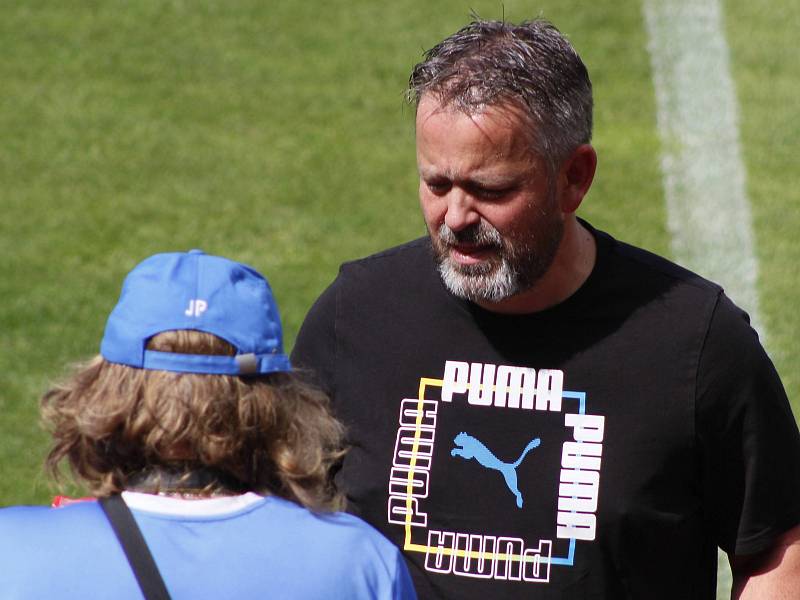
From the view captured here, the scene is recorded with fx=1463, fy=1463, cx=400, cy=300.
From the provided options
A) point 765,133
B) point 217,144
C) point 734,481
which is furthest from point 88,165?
point 734,481

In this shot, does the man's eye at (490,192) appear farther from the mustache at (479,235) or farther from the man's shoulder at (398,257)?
the man's shoulder at (398,257)

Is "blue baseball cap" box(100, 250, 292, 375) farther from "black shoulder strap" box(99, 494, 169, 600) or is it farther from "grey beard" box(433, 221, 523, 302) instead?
"grey beard" box(433, 221, 523, 302)

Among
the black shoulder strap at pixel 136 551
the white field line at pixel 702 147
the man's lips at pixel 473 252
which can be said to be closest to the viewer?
the black shoulder strap at pixel 136 551

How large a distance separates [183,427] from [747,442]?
3.79 feet

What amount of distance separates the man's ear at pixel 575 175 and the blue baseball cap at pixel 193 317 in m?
0.82

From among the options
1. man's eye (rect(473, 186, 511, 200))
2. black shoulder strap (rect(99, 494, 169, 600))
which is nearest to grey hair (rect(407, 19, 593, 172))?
man's eye (rect(473, 186, 511, 200))

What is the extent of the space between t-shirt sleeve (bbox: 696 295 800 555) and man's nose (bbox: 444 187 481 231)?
53cm

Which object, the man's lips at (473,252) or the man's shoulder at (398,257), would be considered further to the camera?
the man's shoulder at (398,257)

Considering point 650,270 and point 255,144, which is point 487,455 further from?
point 255,144

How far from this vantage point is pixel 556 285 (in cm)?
303

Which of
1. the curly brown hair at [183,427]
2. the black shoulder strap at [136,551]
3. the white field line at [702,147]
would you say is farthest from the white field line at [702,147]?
the black shoulder strap at [136,551]

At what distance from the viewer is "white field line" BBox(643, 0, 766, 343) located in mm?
6898

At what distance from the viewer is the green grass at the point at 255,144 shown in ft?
22.2

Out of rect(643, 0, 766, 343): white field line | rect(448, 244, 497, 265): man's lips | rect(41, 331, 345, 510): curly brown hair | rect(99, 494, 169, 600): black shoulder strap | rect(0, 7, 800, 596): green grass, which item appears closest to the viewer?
rect(99, 494, 169, 600): black shoulder strap
